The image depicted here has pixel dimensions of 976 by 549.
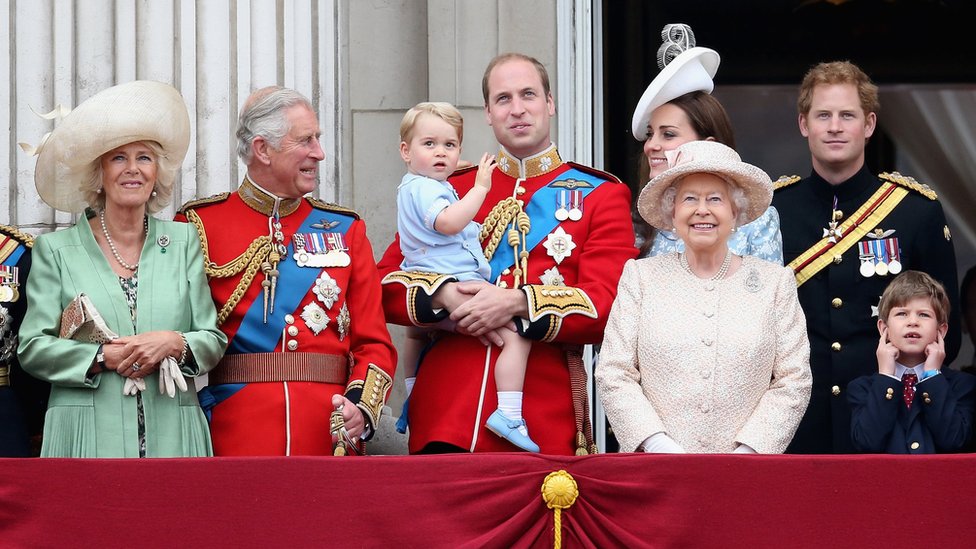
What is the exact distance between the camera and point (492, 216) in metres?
5.38

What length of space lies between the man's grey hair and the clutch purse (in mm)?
718

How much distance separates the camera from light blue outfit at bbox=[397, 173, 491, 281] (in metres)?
5.24

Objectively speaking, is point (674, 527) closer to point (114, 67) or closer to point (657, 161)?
point (657, 161)

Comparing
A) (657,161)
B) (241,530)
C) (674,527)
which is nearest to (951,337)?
(657,161)

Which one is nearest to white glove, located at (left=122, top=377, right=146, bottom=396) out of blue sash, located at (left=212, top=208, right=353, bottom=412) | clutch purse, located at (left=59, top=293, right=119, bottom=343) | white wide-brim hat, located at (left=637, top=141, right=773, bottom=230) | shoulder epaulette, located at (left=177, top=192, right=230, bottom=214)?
clutch purse, located at (left=59, top=293, right=119, bottom=343)

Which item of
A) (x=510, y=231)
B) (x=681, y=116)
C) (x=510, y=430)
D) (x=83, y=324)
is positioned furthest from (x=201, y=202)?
(x=681, y=116)

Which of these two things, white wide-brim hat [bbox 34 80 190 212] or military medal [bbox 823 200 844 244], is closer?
white wide-brim hat [bbox 34 80 190 212]

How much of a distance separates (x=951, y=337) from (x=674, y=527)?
1379mm

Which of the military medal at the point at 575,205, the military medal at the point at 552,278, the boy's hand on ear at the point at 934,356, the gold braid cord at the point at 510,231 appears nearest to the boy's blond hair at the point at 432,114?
the gold braid cord at the point at 510,231

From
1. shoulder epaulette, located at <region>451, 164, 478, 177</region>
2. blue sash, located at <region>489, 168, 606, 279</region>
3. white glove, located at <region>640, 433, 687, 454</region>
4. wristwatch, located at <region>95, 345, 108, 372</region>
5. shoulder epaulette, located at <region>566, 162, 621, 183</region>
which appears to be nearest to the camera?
white glove, located at <region>640, 433, 687, 454</region>

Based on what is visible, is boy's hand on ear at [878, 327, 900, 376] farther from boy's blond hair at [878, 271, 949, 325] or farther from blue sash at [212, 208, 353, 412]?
blue sash at [212, 208, 353, 412]

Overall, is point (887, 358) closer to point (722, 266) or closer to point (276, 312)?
point (722, 266)

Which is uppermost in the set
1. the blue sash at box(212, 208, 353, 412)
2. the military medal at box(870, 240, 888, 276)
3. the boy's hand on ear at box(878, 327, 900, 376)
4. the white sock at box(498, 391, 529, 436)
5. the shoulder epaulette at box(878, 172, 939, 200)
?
the shoulder epaulette at box(878, 172, 939, 200)

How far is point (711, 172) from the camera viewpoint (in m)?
4.95
